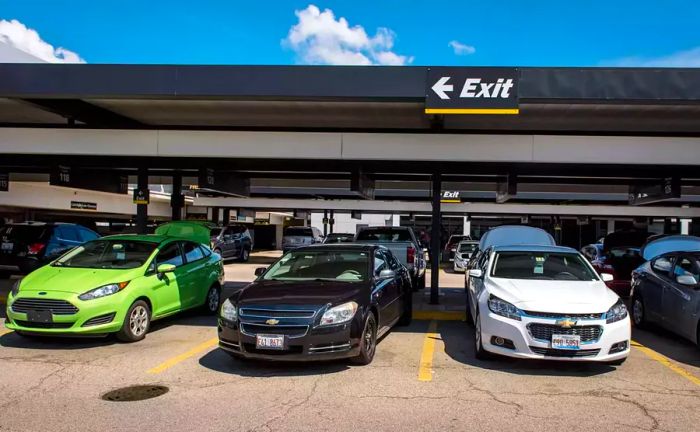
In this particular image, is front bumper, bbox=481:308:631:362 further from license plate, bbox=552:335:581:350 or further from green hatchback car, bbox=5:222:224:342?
green hatchback car, bbox=5:222:224:342

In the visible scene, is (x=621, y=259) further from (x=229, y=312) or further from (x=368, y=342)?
(x=229, y=312)

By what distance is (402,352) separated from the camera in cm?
770

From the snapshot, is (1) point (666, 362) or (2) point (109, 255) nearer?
(1) point (666, 362)

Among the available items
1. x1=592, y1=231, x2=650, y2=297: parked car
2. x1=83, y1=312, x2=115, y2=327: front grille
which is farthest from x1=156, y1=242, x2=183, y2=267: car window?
x1=592, y1=231, x2=650, y2=297: parked car

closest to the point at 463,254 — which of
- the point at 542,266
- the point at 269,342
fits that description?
the point at 542,266

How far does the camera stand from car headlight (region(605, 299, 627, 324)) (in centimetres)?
648

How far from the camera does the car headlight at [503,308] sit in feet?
21.7

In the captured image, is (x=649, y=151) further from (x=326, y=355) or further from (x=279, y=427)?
(x=279, y=427)

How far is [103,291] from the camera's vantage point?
7.76 m

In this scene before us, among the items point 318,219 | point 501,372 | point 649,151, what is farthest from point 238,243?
point 318,219

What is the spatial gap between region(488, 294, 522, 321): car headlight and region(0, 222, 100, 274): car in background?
1193 cm

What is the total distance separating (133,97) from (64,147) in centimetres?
280

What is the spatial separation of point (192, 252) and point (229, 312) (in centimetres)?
396

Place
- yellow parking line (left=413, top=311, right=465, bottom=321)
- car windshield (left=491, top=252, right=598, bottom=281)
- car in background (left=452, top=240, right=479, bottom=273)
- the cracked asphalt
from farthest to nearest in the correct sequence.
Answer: car in background (left=452, top=240, right=479, bottom=273) → yellow parking line (left=413, top=311, right=465, bottom=321) → car windshield (left=491, top=252, right=598, bottom=281) → the cracked asphalt
